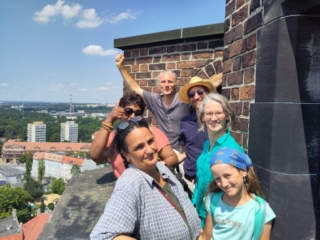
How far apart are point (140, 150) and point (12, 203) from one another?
1813 inches

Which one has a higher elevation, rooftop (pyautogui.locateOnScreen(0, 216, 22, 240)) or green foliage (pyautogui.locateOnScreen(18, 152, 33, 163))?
green foliage (pyautogui.locateOnScreen(18, 152, 33, 163))

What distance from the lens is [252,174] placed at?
147cm

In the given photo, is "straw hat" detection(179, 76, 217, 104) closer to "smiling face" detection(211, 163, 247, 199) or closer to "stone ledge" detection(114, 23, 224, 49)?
"smiling face" detection(211, 163, 247, 199)

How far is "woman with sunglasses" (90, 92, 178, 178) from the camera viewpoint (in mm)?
2039

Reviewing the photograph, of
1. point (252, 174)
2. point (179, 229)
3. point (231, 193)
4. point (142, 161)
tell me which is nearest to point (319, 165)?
point (252, 174)

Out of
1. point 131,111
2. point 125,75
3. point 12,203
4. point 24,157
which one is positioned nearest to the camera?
point 131,111

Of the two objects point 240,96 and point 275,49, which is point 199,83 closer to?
point 240,96

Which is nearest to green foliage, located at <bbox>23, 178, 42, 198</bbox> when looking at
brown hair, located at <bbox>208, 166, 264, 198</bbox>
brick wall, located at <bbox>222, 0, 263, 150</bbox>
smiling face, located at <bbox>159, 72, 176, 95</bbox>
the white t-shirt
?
smiling face, located at <bbox>159, 72, 176, 95</bbox>

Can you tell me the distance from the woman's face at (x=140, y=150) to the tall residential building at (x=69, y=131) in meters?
105

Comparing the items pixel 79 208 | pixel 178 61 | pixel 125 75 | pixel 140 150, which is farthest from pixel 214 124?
pixel 178 61

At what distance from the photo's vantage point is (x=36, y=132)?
101375 mm

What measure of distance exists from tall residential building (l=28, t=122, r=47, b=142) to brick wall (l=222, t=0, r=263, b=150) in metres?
108

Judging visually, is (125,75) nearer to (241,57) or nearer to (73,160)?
(241,57)

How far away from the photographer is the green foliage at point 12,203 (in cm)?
3996
